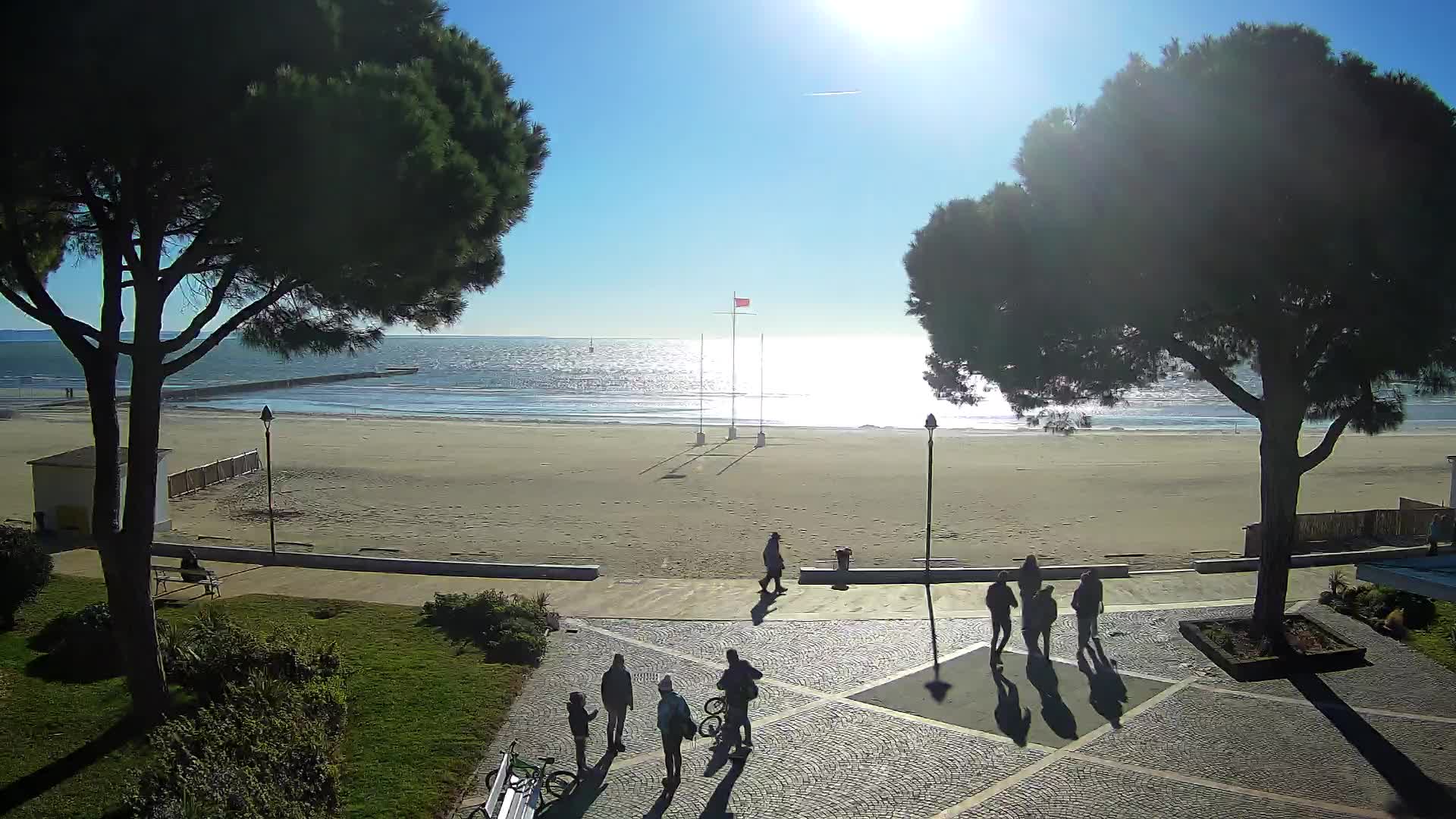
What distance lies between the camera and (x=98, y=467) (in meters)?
9.05

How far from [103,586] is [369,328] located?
783 cm

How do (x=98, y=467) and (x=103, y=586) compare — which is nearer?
(x=98, y=467)

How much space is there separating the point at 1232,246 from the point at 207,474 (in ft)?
96.3

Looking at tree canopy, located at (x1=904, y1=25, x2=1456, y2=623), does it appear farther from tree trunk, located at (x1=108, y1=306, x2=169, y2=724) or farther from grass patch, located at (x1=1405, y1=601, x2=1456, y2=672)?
tree trunk, located at (x1=108, y1=306, x2=169, y2=724)

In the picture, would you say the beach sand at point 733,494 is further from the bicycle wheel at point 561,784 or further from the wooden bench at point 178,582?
the bicycle wheel at point 561,784

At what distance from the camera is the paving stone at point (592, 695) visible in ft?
31.0

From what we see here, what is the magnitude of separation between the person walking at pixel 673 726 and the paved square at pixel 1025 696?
3.01m

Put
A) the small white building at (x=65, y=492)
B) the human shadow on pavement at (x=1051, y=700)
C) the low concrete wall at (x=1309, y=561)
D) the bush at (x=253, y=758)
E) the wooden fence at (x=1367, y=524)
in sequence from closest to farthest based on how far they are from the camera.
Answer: the bush at (x=253, y=758)
the human shadow on pavement at (x=1051, y=700)
the low concrete wall at (x=1309, y=561)
the small white building at (x=65, y=492)
the wooden fence at (x=1367, y=524)

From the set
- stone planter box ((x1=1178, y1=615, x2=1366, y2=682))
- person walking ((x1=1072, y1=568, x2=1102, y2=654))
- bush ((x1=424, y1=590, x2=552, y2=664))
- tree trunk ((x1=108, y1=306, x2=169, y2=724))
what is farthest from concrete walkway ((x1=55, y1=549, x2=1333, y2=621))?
tree trunk ((x1=108, y1=306, x2=169, y2=724))

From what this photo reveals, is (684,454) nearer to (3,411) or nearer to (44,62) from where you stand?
(44,62)

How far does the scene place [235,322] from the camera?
9695 millimetres

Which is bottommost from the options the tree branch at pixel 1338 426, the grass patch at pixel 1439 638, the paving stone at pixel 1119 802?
the paving stone at pixel 1119 802

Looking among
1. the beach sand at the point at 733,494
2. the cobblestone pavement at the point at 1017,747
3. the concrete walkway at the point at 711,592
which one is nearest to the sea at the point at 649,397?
the beach sand at the point at 733,494

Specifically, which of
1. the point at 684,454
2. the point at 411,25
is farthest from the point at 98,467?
the point at 684,454
